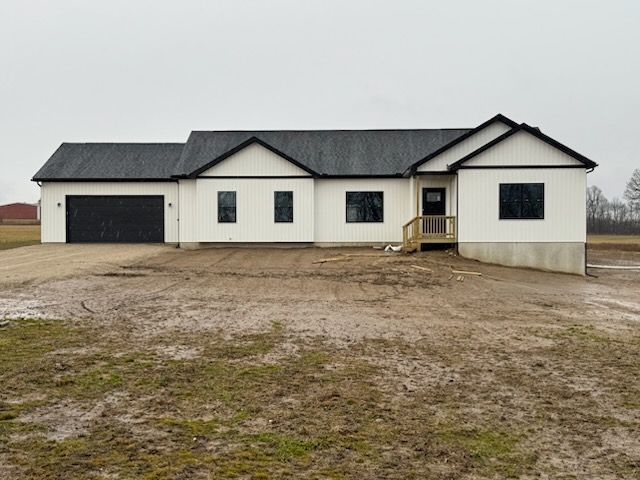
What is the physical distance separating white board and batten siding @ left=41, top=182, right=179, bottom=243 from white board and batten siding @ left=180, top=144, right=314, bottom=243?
2.48 metres

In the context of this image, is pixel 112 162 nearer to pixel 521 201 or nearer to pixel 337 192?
pixel 337 192

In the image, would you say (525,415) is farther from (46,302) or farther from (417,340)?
(46,302)

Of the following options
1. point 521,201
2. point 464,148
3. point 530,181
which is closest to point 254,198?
point 464,148

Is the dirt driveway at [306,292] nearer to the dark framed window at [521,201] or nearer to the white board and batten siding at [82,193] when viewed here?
the dark framed window at [521,201]

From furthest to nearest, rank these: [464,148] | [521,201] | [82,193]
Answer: [82,193]
[464,148]
[521,201]

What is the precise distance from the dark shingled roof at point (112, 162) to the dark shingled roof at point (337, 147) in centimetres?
115

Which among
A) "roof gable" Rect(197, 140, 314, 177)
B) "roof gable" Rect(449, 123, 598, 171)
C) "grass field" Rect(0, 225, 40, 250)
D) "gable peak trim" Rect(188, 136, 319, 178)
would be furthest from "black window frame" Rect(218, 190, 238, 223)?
"grass field" Rect(0, 225, 40, 250)

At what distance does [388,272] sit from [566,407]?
11.7m

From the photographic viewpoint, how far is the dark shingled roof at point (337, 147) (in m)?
25.7

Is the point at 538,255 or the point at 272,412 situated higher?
the point at 538,255

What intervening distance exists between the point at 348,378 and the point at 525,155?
16.6 meters

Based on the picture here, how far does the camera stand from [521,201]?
2073 cm

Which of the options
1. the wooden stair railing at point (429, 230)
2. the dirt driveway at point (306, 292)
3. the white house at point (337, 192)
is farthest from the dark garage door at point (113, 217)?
the wooden stair railing at point (429, 230)

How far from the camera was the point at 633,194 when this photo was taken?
219 ft
